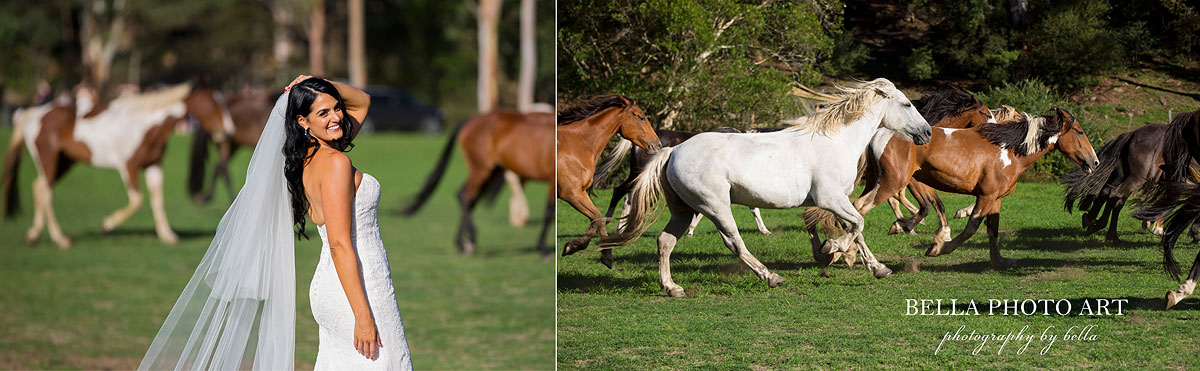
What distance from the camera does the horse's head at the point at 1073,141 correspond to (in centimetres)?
394

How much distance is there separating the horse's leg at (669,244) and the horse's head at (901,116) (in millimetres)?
895

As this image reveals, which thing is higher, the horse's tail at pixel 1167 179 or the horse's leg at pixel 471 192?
the horse's tail at pixel 1167 179

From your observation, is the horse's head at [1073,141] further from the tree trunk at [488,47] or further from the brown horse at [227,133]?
the tree trunk at [488,47]

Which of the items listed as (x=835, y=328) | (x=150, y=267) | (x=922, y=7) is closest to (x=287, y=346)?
(x=835, y=328)

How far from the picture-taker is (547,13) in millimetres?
34219

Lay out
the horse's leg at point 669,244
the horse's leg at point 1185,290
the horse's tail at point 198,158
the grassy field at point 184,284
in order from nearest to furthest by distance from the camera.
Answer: the horse's leg at point 1185,290
the horse's leg at point 669,244
the grassy field at point 184,284
the horse's tail at point 198,158

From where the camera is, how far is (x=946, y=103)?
405cm

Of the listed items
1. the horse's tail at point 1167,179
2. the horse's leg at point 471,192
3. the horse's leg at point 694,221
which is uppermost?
the horse's tail at point 1167,179

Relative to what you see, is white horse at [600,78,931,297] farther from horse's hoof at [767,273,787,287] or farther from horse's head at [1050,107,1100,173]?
horse's head at [1050,107,1100,173]

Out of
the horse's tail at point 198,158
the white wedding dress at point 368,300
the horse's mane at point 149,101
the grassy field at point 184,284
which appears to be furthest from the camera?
the horse's tail at point 198,158

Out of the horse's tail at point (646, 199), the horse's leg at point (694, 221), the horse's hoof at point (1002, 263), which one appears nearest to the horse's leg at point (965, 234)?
the horse's hoof at point (1002, 263)

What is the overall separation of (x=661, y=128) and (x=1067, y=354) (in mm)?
1783

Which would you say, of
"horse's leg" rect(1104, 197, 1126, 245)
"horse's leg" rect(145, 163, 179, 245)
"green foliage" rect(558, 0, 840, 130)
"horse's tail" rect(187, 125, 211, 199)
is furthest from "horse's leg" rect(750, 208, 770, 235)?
"horse's tail" rect(187, 125, 211, 199)

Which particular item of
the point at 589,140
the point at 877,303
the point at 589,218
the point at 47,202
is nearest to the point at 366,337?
the point at 589,218
